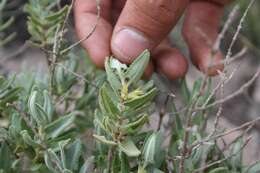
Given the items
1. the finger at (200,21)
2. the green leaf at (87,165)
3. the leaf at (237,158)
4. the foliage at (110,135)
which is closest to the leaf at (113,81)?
the foliage at (110,135)

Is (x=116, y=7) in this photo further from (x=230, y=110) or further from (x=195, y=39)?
(x=230, y=110)

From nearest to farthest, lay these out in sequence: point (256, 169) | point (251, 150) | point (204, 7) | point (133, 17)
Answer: point (256, 169)
point (133, 17)
point (204, 7)
point (251, 150)

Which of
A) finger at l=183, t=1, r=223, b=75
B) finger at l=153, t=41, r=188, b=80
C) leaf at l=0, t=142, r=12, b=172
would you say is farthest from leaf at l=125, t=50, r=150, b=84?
finger at l=183, t=1, r=223, b=75

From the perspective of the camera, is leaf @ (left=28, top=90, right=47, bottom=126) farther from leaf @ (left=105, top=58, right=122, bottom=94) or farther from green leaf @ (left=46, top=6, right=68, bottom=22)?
green leaf @ (left=46, top=6, right=68, bottom=22)

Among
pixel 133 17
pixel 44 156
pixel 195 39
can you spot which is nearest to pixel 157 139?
pixel 44 156

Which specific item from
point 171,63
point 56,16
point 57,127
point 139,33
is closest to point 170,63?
point 171,63

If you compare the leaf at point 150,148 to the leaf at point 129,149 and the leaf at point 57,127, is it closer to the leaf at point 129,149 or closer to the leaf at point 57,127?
the leaf at point 129,149

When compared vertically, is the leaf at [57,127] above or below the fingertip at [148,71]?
→ above

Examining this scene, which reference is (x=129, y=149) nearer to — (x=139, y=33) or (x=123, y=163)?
(x=123, y=163)
